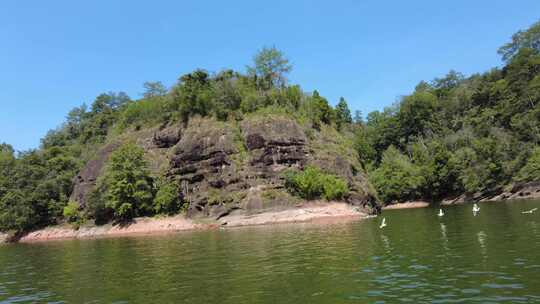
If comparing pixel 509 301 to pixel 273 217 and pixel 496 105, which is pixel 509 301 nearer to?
pixel 273 217

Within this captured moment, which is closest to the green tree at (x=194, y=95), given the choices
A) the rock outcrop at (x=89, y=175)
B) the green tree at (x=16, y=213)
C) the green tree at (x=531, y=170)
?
the rock outcrop at (x=89, y=175)

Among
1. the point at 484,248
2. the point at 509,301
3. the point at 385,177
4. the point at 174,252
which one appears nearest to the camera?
the point at 509,301

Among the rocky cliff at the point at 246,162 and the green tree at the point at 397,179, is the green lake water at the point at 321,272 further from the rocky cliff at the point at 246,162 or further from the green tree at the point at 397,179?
the green tree at the point at 397,179

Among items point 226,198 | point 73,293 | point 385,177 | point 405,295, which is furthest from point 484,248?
point 385,177

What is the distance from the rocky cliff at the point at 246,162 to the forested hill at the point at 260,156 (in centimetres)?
24

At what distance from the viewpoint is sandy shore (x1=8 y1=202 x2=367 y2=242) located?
232 feet

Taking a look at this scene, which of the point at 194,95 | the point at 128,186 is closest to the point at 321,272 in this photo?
the point at 128,186

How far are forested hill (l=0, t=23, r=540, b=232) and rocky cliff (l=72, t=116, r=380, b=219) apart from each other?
0.79 ft

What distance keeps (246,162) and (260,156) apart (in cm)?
296

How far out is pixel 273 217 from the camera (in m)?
71.1

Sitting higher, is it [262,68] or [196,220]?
[262,68]

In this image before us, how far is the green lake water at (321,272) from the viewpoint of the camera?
18203 mm

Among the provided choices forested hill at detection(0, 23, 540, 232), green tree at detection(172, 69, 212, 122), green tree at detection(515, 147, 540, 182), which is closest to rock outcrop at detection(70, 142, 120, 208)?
forested hill at detection(0, 23, 540, 232)

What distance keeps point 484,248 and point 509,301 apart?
41.5ft
